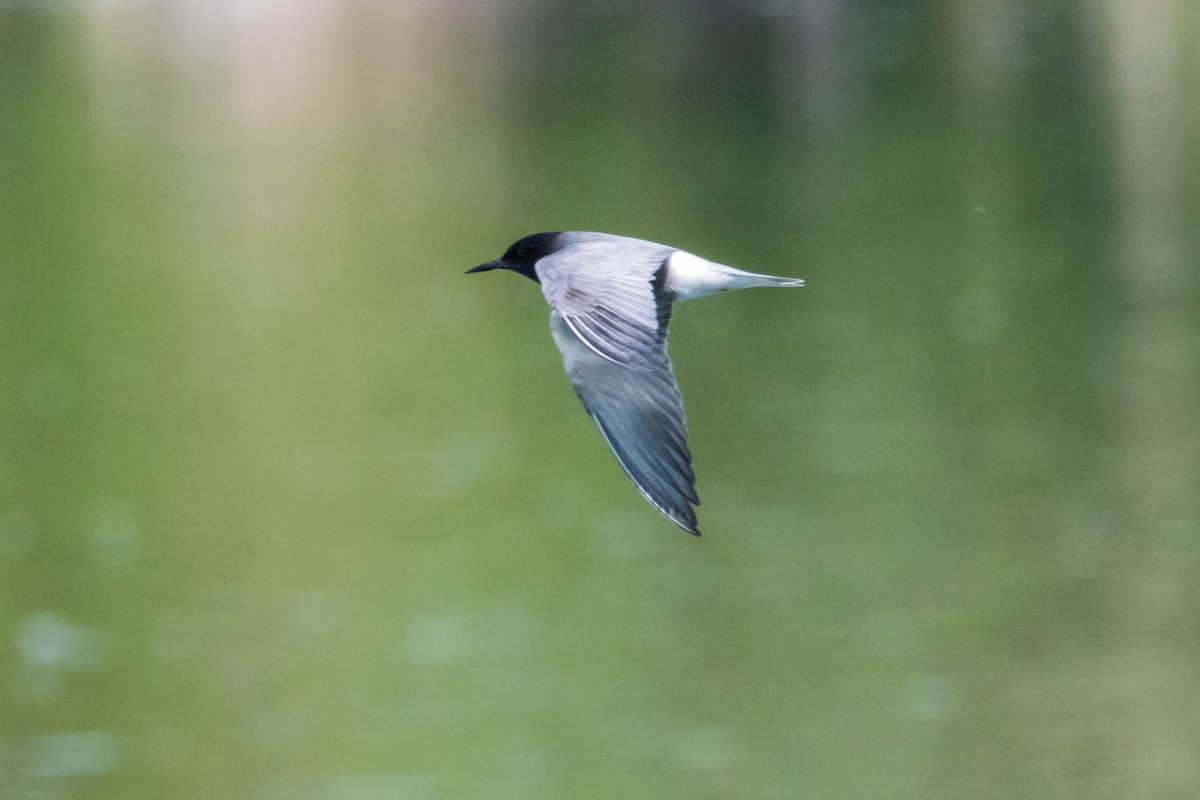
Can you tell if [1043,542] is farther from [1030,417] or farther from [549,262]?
[549,262]

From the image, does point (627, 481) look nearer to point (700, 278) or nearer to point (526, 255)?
point (526, 255)

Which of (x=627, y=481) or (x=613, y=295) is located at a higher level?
(x=613, y=295)

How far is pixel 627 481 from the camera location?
13266 millimetres

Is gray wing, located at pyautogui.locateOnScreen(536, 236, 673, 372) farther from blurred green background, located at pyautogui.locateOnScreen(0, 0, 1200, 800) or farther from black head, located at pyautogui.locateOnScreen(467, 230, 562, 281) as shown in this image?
blurred green background, located at pyautogui.locateOnScreen(0, 0, 1200, 800)

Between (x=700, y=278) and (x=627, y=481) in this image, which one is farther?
(x=627, y=481)

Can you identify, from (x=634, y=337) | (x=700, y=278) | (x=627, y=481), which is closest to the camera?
(x=634, y=337)

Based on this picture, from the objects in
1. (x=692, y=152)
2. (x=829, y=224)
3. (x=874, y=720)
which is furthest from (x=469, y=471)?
(x=692, y=152)

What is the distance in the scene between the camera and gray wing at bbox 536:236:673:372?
15.1 ft

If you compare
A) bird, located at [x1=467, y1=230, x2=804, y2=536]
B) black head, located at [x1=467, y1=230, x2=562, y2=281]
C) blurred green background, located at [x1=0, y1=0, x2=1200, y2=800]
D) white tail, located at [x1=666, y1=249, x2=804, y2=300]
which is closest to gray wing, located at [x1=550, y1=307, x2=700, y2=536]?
bird, located at [x1=467, y1=230, x2=804, y2=536]

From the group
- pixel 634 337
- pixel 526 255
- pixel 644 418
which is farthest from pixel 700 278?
pixel 526 255

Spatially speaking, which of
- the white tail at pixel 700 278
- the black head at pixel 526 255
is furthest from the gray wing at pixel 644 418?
the black head at pixel 526 255

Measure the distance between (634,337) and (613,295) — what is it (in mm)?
244

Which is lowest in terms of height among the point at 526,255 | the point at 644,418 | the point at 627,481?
the point at 627,481

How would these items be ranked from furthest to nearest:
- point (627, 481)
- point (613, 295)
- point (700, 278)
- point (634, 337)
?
point (627, 481) < point (700, 278) < point (613, 295) < point (634, 337)
